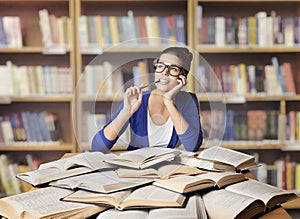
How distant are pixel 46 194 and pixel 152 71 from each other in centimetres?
35

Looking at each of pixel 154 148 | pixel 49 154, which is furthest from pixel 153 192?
pixel 49 154

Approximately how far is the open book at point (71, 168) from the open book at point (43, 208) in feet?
0.47

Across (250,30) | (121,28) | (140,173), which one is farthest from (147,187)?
(250,30)

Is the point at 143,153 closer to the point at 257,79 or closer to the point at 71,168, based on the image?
the point at 71,168

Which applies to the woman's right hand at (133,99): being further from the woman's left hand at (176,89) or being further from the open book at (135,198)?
the open book at (135,198)

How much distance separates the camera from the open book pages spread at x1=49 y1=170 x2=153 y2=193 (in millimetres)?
1114

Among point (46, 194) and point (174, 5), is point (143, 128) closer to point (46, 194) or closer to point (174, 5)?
point (46, 194)

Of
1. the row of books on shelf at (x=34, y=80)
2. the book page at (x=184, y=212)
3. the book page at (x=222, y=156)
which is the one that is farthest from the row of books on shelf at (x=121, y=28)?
the book page at (x=184, y=212)

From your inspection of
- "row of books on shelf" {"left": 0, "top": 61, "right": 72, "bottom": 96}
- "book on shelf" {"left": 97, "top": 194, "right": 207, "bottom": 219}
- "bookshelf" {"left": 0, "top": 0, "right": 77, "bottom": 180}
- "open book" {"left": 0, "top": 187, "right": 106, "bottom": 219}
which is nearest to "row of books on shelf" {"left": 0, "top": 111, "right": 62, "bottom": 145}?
"bookshelf" {"left": 0, "top": 0, "right": 77, "bottom": 180}

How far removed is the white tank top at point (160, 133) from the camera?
119 centimetres

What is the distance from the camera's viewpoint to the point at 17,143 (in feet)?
11.1

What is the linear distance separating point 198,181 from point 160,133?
0.49ft

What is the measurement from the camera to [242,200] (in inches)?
40.9

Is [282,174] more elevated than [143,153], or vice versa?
[143,153]
